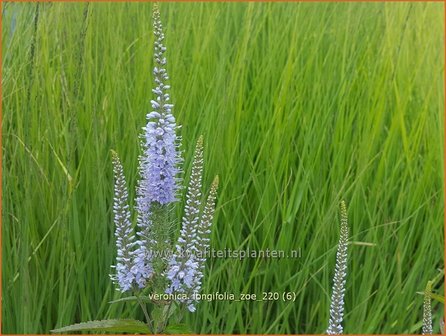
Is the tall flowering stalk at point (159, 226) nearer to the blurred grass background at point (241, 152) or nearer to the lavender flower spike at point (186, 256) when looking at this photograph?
the lavender flower spike at point (186, 256)

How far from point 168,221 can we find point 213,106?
0.69 m

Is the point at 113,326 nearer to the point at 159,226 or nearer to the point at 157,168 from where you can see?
the point at 159,226

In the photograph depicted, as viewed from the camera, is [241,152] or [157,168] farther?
[241,152]

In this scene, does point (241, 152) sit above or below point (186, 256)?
above

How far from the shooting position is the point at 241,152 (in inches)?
98.6

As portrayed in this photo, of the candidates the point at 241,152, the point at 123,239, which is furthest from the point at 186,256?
the point at 241,152

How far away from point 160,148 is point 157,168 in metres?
0.06

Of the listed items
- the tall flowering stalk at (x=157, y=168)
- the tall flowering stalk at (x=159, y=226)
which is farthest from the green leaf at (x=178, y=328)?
the tall flowering stalk at (x=157, y=168)

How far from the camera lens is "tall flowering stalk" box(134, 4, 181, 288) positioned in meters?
1.81

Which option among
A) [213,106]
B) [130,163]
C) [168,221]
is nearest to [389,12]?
[213,106]

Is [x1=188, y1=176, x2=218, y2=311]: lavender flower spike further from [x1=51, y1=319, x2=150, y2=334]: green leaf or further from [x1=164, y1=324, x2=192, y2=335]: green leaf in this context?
[x1=51, y1=319, x2=150, y2=334]: green leaf

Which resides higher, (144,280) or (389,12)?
(389,12)

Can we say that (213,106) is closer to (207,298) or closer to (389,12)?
(207,298)

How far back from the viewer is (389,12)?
2.94 metres
